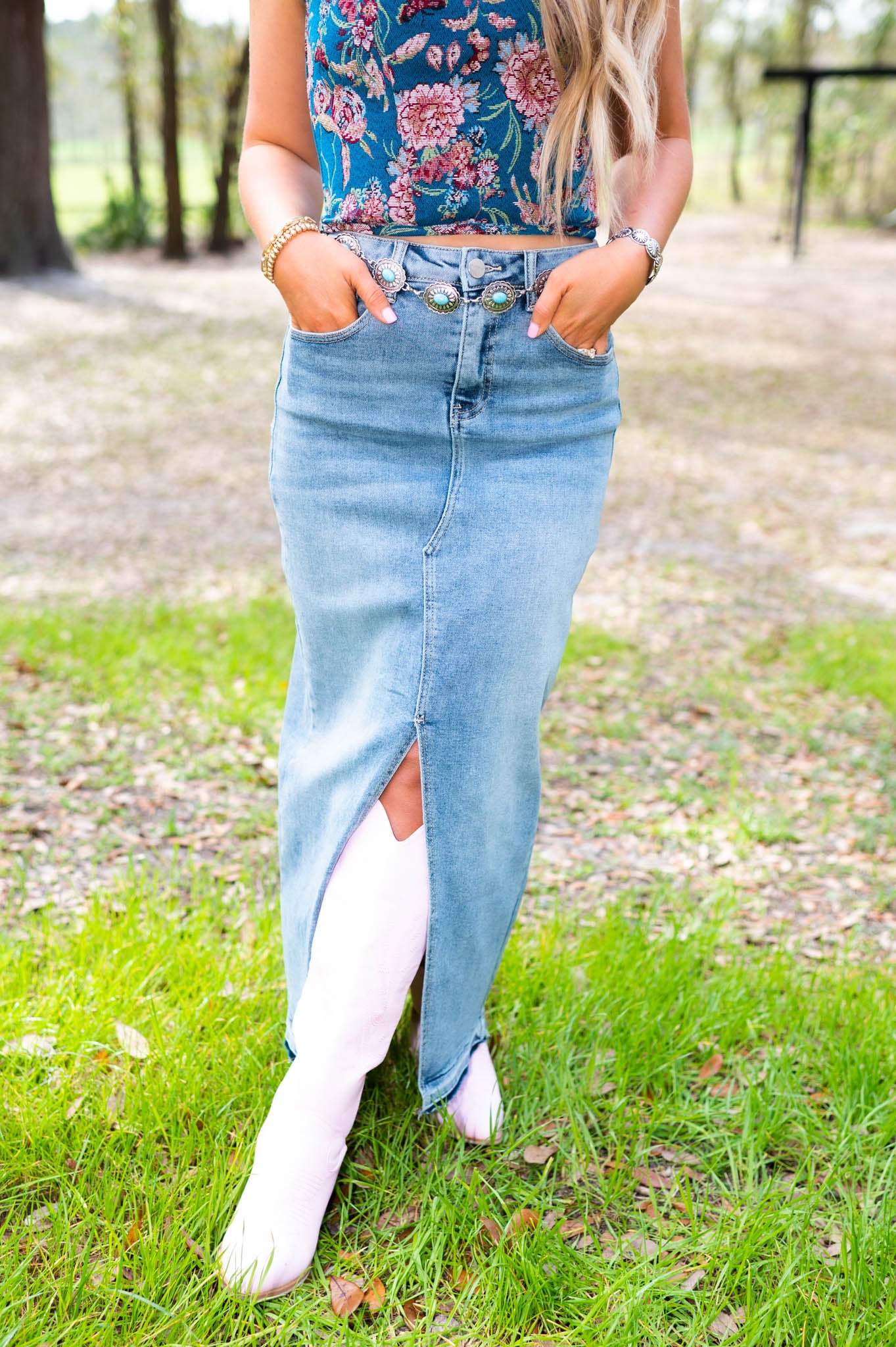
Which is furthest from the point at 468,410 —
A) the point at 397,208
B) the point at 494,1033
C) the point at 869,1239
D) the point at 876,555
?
the point at 876,555

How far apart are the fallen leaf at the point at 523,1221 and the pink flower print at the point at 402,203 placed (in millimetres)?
1586

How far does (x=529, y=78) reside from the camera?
1607mm

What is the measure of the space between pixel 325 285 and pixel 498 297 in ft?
0.83

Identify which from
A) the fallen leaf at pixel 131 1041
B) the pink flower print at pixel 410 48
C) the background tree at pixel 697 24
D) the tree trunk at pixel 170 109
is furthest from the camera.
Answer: the background tree at pixel 697 24

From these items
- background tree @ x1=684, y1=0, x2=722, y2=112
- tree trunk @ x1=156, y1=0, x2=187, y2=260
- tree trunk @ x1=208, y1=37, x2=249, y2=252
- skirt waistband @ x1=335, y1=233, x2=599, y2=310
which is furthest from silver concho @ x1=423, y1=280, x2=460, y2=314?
background tree @ x1=684, y1=0, x2=722, y2=112

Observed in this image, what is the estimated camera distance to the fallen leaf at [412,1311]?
1652 mm

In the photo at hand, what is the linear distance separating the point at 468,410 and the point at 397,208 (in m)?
0.32

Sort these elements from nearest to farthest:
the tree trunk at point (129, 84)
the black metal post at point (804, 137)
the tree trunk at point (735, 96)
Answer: the black metal post at point (804, 137), the tree trunk at point (129, 84), the tree trunk at point (735, 96)

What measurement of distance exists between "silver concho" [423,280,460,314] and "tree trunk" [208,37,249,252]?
1990 cm

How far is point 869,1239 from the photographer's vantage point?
5.66ft

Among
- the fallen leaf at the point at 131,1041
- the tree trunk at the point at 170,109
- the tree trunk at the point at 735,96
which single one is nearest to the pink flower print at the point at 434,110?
the fallen leaf at the point at 131,1041

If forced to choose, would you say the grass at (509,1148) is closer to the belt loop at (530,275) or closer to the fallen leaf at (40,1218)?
the fallen leaf at (40,1218)

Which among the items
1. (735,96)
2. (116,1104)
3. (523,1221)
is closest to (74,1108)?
(116,1104)

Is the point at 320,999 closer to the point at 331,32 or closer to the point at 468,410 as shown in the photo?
the point at 468,410
